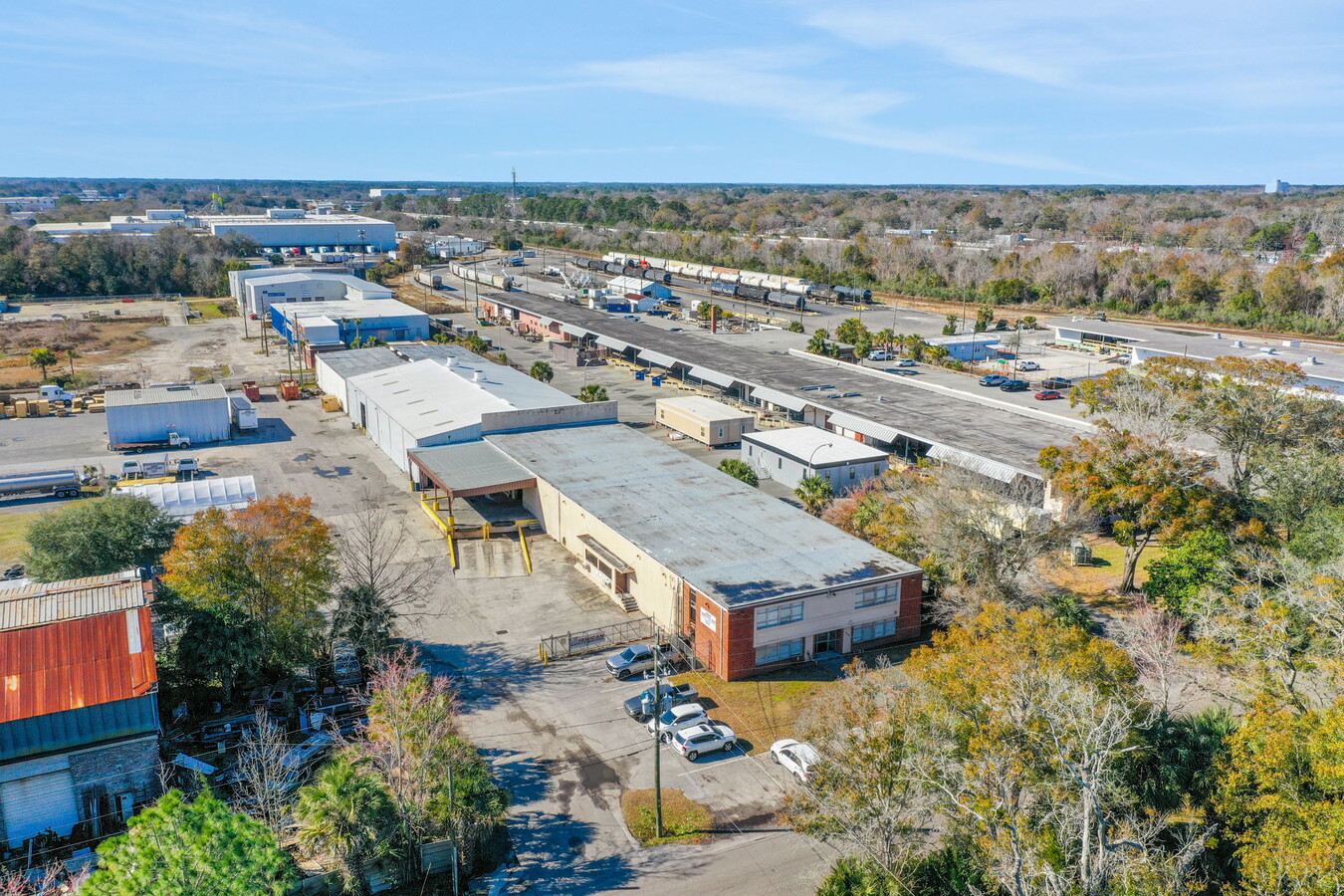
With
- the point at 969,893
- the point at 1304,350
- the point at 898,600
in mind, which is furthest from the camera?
the point at 1304,350

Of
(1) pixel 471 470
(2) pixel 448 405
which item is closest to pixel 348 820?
(1) pixel 471 470

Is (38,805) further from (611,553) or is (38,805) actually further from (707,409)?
(707,409)

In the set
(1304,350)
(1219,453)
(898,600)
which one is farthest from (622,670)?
(1304,350)

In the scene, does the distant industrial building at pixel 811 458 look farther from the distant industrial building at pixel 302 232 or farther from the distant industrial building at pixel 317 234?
the distant industrial building at pixel 317 234

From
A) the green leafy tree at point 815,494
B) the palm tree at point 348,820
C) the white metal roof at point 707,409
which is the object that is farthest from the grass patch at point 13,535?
the white metal roof at point 707,409

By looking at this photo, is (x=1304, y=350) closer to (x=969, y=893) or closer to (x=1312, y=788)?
(x=1312, y=788)

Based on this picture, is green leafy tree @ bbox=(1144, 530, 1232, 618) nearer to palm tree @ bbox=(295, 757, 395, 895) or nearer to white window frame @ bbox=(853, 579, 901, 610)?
white window frame @ bbox=(853, 579, 901, 610)
